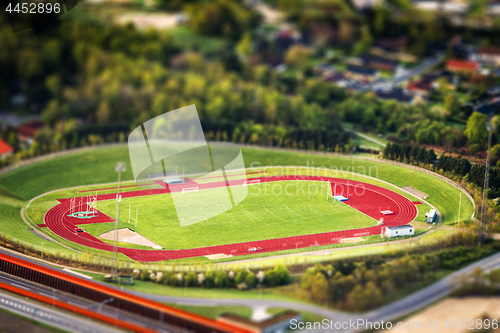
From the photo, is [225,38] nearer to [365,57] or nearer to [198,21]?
[198,21]

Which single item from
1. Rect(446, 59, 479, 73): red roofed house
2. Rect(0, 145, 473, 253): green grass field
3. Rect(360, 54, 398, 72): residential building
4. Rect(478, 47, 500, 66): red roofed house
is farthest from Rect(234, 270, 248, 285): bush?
Rect(478, 47, 500, 66): red roofed house

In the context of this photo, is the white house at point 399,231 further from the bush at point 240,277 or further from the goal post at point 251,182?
the goal post at point 251,182

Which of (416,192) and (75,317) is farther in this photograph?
(416,192)

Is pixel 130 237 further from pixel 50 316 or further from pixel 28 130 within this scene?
pixel 28 130

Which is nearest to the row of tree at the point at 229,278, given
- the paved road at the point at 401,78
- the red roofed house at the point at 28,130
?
the red roofed house at the point at 28,130

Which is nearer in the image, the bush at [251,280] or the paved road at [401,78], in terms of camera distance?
the bush at [251,280]

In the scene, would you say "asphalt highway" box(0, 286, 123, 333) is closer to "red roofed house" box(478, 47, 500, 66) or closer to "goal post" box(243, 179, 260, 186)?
"goal post" box(243, 179, 260, 186)

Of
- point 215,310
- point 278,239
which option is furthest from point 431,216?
point 215,310
